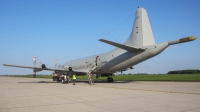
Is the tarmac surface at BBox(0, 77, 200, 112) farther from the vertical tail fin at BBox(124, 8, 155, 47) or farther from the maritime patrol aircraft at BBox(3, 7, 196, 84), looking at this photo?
the vertical tail fin at BBox(124, 8, 155, 47)

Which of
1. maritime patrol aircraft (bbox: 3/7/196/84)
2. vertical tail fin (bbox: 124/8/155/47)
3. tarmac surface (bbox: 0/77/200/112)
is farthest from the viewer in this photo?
vertical tail fin (bbox: 124/8/155/47)

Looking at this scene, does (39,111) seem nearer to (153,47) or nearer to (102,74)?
(153,47)

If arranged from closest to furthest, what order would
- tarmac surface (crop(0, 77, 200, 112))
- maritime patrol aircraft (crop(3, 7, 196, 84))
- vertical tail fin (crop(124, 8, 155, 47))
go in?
tarmac surface (crop(0, 77, 200, 112)) → maritime patrol aircraft (crop(3, 7, 196, 84)) → vertical tail fin (crop(124, 8, 155, 47))

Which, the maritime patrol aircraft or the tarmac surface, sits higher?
the maritime patrol aircraft

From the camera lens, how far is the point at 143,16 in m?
22.4

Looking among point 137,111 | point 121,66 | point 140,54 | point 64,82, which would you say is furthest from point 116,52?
point 137,111

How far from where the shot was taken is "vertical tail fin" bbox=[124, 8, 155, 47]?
21.9 metres

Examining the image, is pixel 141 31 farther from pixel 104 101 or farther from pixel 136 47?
pixel 104 101

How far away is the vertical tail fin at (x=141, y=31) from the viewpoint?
21859 mm

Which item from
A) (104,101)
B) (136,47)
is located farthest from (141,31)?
(104,101)

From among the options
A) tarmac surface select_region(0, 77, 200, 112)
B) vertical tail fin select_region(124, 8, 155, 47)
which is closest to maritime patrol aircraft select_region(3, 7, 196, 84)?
vertical tail fin select_region(124, 8, 155, 47)

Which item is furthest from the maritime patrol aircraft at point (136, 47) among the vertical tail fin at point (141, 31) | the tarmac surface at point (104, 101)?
the tarmac surface at point (104, 101)

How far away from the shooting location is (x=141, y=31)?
72.4 ft

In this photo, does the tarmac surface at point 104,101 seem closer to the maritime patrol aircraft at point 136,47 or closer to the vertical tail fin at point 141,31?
the maritime patrol aircraft at point 136,47
